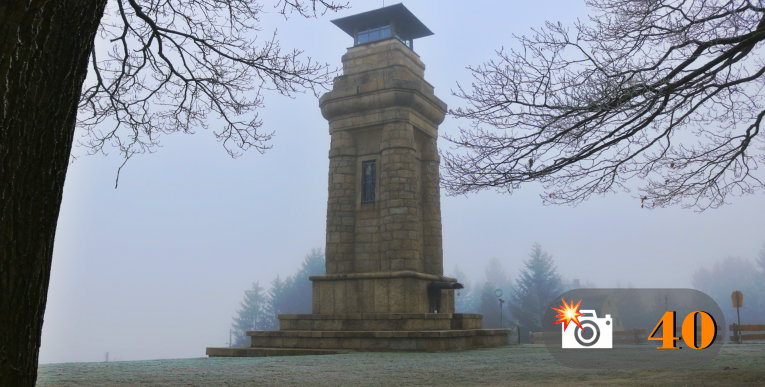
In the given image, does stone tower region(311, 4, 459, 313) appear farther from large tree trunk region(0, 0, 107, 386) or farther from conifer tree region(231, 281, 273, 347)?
conifer tree region(231, 281, 273, 347)

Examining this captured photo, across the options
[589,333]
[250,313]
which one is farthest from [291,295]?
[589,333]

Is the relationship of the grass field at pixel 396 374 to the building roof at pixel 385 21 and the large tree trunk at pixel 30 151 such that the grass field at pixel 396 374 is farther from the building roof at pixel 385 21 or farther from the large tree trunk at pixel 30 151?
the building roof at pixel 385 21

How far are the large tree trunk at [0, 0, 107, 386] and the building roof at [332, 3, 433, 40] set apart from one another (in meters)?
20.5

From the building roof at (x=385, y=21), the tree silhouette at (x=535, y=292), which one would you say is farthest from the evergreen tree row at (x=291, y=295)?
the building roof at (x=385, y=21)

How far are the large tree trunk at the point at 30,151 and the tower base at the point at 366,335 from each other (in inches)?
547

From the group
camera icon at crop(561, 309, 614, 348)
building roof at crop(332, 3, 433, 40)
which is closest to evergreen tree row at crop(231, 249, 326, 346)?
building roof at crop(332, 3, 433, 40)

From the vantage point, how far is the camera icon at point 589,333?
205 inches

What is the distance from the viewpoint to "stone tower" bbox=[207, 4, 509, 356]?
18219 mm

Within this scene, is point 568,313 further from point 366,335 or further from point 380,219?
point 380,219

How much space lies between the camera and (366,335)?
16891 mm

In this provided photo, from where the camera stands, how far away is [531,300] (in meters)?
52.3

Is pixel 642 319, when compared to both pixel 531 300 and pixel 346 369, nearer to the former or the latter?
pixel 346 369

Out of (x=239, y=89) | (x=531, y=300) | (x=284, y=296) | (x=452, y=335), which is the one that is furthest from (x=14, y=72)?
(x=284, y=296)

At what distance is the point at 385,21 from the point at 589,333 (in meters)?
18.8
